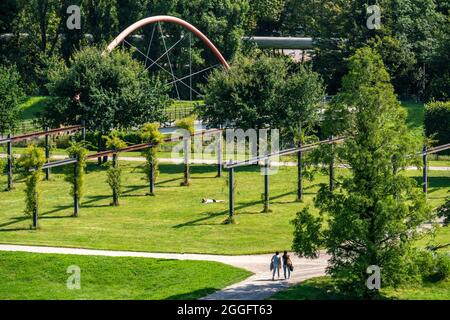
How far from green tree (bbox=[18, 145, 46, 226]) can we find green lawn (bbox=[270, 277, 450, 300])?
15.6m

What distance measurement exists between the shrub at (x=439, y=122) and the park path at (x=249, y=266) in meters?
31.9

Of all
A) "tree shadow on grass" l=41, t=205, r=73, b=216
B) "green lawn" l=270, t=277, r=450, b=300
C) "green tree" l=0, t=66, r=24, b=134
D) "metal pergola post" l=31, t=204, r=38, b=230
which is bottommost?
"green lawn" l=270, t=277, r=450, b=300

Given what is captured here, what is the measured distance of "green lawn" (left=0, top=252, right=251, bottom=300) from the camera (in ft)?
153

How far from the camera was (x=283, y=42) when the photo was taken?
385ft

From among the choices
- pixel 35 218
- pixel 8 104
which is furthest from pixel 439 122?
pixel 35 218

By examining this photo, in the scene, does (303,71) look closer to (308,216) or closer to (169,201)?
(169,201)

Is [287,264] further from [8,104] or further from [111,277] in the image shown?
[8,104]

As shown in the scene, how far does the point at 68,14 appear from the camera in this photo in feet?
348

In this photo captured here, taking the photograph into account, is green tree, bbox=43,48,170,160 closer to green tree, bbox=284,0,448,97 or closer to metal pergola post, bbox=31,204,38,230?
metal pergola post, bbox=31,204,38,230

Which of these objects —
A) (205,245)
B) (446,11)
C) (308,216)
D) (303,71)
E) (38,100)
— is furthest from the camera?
(446,11)

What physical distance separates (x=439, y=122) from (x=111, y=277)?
128 feet

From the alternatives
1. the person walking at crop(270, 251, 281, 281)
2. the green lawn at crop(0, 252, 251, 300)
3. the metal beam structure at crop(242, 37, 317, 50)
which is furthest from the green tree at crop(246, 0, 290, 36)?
the person walking at crop(270, 251, 281, 281)

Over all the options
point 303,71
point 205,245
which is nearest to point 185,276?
point 205,245

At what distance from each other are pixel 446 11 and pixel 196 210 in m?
56.0
